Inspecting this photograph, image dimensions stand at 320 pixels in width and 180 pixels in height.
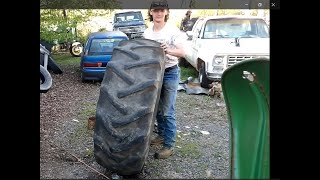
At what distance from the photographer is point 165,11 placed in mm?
2316

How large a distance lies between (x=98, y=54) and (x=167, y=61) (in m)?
0.92

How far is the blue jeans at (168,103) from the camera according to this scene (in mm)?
2449

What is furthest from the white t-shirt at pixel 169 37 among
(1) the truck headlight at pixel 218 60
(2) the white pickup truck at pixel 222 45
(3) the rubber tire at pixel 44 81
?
(1) the truck headlight at pixel 218 60

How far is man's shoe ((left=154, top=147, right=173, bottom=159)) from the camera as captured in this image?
2459 millimetres

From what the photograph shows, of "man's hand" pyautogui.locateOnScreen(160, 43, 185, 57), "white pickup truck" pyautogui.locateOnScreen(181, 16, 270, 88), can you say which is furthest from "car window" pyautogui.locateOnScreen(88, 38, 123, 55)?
"white pickup truck" pyautogui.locateOnScreen(181, 16, 270, 88)

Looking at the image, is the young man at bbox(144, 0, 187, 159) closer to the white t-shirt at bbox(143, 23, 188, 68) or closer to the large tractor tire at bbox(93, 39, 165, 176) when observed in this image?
Result: the white t-shirt at bbox(143, 23, 188, 68)

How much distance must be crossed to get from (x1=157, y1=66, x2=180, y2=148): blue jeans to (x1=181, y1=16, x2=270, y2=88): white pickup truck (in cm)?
163

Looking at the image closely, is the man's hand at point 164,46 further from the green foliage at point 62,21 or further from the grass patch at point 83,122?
the grass patch at point 83,122

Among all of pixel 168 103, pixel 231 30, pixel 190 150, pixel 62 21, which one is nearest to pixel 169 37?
pixel 168 103

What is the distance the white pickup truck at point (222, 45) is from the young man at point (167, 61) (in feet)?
5.22

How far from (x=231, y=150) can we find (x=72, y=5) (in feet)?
4.22
